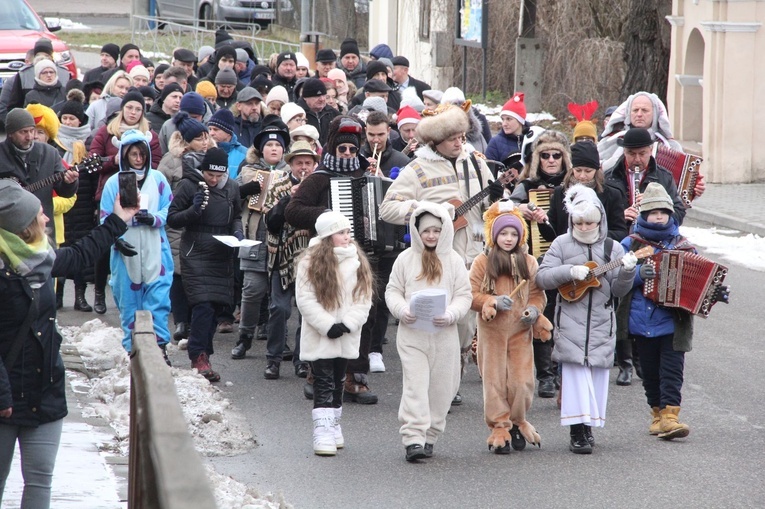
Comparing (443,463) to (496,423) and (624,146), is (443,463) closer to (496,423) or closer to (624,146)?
(496,423)

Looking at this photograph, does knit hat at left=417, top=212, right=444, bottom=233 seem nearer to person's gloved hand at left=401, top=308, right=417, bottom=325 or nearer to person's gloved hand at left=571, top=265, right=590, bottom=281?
person's gloved hand at left=401, top=308, right=417, bottom=325

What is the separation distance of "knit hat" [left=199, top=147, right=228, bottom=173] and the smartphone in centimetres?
159

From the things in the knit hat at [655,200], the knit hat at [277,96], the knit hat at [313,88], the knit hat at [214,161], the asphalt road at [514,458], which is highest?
the knit hat at [313,88]

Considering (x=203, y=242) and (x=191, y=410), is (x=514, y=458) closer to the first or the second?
(x=191, y=410)

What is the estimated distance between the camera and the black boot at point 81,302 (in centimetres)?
1179

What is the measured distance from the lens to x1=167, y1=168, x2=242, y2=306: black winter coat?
9.39 m

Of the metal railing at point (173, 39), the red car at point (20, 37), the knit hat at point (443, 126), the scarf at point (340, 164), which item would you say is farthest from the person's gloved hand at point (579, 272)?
the metal railing at point (173, 39)

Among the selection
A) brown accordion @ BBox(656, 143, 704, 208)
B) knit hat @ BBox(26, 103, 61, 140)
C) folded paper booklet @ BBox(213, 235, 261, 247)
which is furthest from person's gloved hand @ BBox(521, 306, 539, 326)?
knit hat @ BBox(26, 103, 61, 140)

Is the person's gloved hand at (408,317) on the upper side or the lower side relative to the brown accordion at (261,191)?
lower

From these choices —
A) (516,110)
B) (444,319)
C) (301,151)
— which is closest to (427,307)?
(444,319)

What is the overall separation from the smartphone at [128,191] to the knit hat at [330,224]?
1211mm

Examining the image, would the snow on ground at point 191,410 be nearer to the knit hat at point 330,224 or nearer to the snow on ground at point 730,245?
the knit hat at point 330,224

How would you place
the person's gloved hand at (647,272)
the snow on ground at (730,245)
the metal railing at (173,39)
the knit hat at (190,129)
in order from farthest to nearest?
the metal railing at (173,39)
the snow on ground at (730,245)
the knit hat at (190,129)
the person's gloved hand at (647,272)

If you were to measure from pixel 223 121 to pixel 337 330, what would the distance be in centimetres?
403
